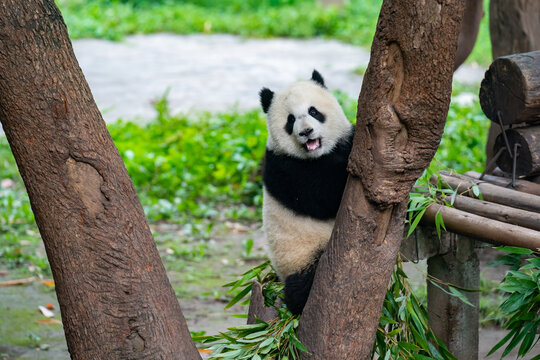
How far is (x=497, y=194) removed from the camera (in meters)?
3.05

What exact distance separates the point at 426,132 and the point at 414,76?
0.69 ft

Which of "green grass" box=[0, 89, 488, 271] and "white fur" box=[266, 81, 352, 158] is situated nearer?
"white fur" box=[266, 81, 352, 158]

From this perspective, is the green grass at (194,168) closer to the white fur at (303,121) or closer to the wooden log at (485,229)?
the white fur at (303,121)

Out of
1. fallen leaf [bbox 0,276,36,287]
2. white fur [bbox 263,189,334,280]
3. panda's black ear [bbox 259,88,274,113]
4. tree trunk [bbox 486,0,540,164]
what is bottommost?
fallen leaf [bbox 0,276,36,287]

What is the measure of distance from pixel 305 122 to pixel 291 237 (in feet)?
1.78

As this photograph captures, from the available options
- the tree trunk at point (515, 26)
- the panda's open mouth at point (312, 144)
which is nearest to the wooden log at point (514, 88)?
the panda's open mouth at point (312, 144)

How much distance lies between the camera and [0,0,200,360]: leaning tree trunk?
2.36 metres

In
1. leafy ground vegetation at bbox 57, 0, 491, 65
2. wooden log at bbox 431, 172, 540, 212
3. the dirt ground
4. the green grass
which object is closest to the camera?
wooden log at bbox 431, 172, 540, 212

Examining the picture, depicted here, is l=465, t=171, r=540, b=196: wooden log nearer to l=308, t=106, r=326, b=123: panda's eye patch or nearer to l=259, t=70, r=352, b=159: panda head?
l=259, t=70, r=352, b=159: panda head

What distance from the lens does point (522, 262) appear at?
9.59ft

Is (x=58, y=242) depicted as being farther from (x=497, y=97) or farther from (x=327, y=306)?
(x=497, y=97)

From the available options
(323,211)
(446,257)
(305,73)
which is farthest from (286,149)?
(305,73)

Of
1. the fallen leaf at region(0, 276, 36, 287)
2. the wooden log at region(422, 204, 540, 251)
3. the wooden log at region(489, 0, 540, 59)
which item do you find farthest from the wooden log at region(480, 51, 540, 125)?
the fallen leaf at region(0, 276, 36, 287)

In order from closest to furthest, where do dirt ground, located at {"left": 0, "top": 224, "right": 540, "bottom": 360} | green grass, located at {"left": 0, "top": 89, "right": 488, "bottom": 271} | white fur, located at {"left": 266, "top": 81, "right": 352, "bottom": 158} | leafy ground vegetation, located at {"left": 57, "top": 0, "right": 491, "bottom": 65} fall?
white fur, located at {"left": 266, "top": 81, "right": 352, "bottom": 158}, dirt ground, located at {"left": 0, "top": 224, "right": 540, "bottom": 360}, green grass, located at {"left": 0, "top": 89, "right": 488, "bottom": 271}, leafy ground vegetation, located at {"left": 57, "top": 0, "right": 491, "bottom": 65}
